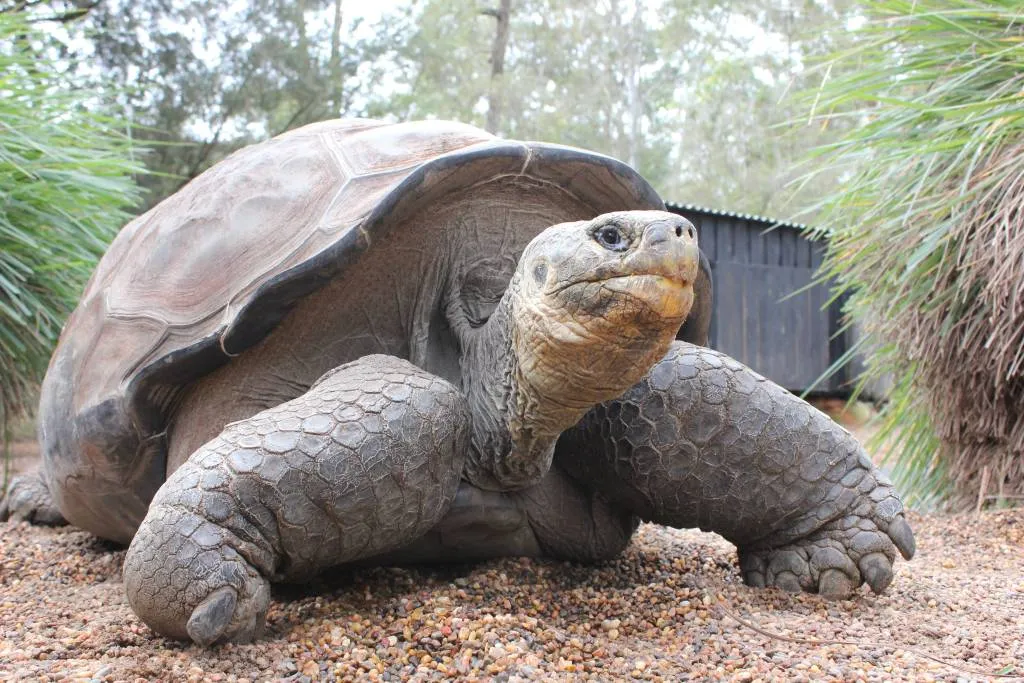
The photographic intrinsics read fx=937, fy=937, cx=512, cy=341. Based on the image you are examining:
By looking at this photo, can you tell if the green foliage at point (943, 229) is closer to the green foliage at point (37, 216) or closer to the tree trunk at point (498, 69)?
the green foliage at point (37, 216)

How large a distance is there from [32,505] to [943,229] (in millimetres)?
3828

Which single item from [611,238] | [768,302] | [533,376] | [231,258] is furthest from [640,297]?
[768,302]

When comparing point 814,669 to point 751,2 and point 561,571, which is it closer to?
point 561,571

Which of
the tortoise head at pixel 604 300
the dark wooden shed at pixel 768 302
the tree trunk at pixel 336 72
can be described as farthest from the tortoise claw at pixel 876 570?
the tree trunk at pixel 336 72

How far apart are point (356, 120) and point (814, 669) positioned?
82.9 inches

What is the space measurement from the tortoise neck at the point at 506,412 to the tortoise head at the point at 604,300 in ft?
0.27

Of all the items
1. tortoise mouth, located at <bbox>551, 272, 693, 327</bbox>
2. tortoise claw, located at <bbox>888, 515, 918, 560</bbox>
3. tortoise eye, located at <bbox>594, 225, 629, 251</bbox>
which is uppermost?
tortoise eye, located at <bbox>594, 225, 629, 251</bbox>

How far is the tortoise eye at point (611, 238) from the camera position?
1760 mm

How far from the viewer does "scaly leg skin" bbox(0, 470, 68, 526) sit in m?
3.72

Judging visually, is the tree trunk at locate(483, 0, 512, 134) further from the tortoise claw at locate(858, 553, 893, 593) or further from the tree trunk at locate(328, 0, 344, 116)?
the tortoise claw at locate(858, 553, 893, 593)

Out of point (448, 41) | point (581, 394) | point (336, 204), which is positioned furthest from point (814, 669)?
point (448, 41)

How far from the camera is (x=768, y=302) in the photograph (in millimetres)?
9750

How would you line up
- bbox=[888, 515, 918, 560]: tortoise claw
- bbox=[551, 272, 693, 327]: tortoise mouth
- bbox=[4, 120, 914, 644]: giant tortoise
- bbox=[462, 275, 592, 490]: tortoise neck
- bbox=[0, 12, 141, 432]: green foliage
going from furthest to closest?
bbox=[0, 12, 141, 432]: green foliage < bbox=[888, 515, 918, 560]: tortoise claw < bbox=[462, 275, 592, 490]: tortoise neck < bbox=[4, 120, 914, 644]: giant tortoise < bbox=[551, 272, 693, 327]: tortoise mouth

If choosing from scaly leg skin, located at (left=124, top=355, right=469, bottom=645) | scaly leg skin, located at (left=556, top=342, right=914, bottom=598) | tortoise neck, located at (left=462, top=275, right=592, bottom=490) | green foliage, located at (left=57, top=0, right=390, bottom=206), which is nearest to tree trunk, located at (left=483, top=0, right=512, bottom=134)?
green foliage, located at (left=57, top=0, right=390, bottom=206)
